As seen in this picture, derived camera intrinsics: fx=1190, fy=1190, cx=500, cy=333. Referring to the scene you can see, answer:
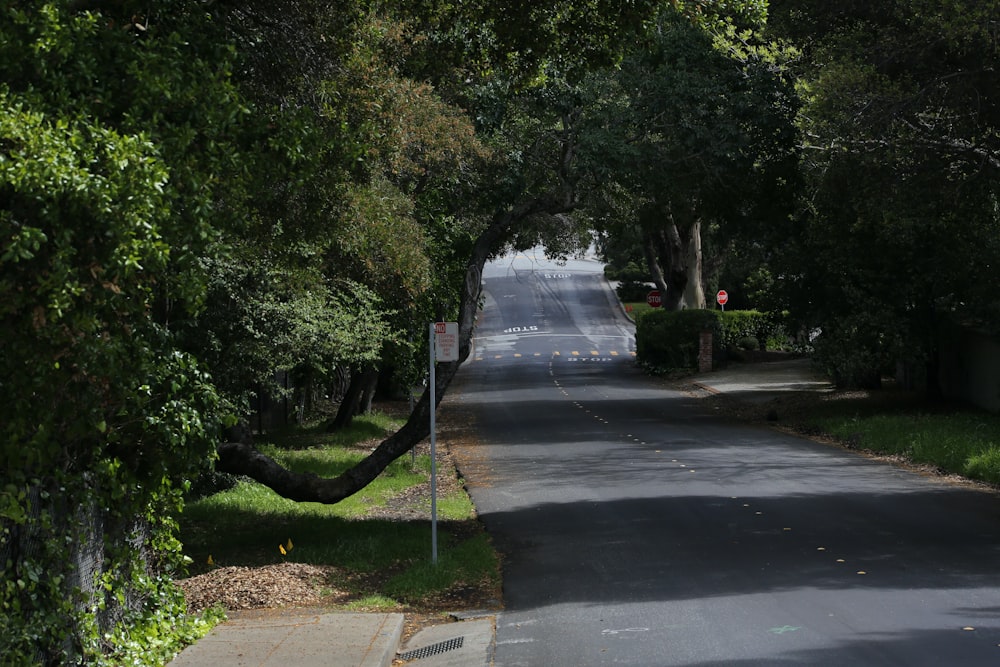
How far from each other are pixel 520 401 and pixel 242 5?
25.3 meters

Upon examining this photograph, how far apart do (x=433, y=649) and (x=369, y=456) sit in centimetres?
506

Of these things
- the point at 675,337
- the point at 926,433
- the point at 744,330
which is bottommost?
the point at 926,433

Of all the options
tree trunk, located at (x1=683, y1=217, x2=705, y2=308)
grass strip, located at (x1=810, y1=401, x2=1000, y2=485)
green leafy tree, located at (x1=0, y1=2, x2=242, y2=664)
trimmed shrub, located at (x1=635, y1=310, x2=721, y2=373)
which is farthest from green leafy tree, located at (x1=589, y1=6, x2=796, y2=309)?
tree trunk, located at (x1=683, y1=217, x2=705, y2=308)

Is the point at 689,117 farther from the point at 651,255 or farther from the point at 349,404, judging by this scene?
the point at 651,255

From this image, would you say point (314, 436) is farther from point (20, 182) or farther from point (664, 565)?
point (20, 182)

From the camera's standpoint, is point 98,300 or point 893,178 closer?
point 98,300

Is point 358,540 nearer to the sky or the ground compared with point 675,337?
nearer to the ground

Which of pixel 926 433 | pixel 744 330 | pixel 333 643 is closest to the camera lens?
→ pixel 333 643

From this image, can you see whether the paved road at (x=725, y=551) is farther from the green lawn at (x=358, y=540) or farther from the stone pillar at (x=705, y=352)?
the stone pillar at (x=705, y=352)

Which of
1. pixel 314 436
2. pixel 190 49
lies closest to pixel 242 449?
pixel 190 49

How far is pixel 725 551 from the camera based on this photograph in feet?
39.5

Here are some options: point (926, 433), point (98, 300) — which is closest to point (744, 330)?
point (926, 433)

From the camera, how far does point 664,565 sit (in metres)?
11.5

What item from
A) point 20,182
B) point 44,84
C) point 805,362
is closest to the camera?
point 20,182
